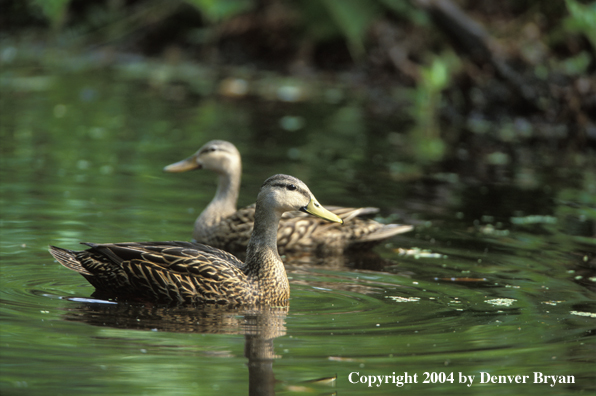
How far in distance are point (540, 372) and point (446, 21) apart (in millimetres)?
11873

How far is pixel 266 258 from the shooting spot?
6223 millimetres

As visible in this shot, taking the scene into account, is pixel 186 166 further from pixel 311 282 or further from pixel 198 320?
pixel 198 320

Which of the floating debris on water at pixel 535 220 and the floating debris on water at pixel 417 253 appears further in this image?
the floating debris on water at pixel 535 220

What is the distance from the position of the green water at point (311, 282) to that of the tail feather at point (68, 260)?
0.15m

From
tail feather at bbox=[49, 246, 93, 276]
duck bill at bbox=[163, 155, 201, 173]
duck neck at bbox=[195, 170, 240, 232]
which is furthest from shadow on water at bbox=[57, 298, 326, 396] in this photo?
duck bill at bbox=[163, 155, 201, 173]

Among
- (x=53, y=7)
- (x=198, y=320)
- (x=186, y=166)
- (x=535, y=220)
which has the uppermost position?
(x=53, y=7)

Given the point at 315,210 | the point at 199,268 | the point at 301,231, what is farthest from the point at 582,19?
the point at 199,268

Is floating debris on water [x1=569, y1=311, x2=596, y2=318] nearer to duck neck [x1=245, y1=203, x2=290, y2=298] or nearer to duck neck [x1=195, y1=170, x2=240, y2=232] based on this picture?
duck neck [x1=245, y1=203, x2=290, y2=298]

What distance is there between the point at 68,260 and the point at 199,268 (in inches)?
37.4

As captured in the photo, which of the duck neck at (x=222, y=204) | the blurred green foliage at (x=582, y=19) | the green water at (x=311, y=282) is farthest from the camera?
the blurred green foliage at (x=582, y=19)

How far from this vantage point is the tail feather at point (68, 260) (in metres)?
6.16

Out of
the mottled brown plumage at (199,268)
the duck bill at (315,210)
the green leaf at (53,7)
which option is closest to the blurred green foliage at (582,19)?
the duck bill at (315,210)

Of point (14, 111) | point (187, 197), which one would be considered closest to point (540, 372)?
point (187, 197)

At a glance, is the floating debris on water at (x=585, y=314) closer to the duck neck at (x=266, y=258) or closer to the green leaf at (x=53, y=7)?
the duck neck at (x=266, y=258)
